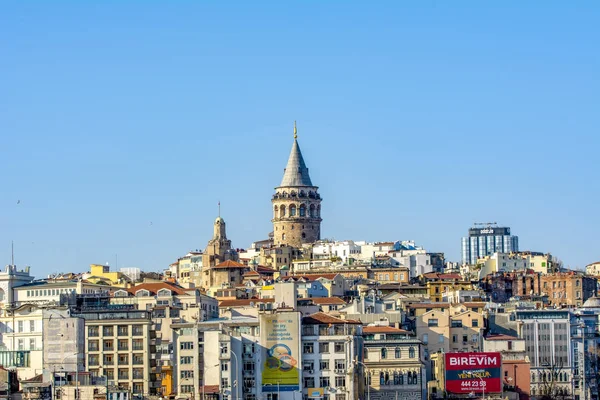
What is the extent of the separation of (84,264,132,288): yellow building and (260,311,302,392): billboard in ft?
187

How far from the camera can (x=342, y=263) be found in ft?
641

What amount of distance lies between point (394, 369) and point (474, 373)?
6.42 m

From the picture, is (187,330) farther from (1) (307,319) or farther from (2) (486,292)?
(2) (486,292)

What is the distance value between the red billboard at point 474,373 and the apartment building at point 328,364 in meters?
10.4

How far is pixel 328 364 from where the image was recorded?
111 m

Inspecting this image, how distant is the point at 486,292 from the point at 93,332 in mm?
69640

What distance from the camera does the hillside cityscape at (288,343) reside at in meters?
110

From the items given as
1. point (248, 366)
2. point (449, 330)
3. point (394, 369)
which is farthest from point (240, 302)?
point (248, 366)

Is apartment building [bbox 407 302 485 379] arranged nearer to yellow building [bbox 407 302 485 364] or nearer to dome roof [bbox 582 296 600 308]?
yellow building [bbox 407 302 485 364]

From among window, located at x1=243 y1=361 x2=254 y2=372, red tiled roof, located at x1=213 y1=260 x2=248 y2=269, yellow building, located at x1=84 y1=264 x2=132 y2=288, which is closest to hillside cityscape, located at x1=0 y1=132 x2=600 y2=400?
window, located at x1=243 y1=361 x2=254 y2=372

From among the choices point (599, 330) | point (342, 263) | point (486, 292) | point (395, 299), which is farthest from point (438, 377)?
point (342, 263)

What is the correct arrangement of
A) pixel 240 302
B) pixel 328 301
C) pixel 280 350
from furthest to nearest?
pixel 240 302
pixel 328 301
pixel 280 350

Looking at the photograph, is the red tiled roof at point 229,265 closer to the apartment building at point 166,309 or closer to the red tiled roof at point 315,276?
the red tiled roof at point 315,276

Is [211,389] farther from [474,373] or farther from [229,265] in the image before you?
[229,265]
